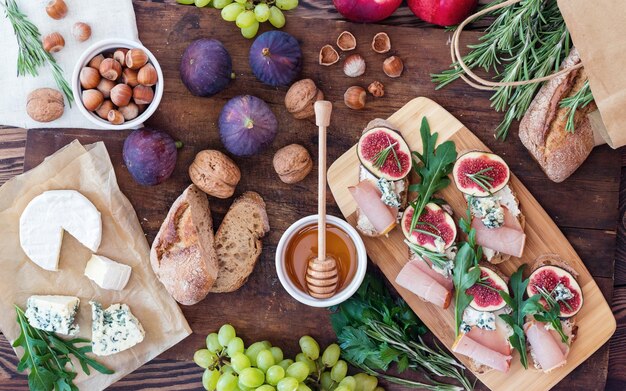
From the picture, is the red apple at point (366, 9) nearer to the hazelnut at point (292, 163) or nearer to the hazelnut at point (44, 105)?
the hazelnut at point (292, 163)

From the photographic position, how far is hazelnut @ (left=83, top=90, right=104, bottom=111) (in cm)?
216

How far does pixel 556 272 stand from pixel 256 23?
A: 1.45 m

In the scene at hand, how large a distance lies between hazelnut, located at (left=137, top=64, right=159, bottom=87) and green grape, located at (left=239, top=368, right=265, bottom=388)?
1.11 m

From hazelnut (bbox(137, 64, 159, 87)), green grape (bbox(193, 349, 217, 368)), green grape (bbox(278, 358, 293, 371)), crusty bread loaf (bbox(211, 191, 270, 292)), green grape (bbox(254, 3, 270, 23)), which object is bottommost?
green grape (bbox(193, 349, 217, 368))

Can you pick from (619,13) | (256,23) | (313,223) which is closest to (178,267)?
(313,223)

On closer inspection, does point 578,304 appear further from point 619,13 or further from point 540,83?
point 619,13

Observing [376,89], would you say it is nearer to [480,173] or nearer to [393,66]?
[393,66]

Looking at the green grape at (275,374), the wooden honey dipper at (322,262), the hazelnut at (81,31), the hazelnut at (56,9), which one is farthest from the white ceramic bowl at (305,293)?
the hazelnut at (56,9)

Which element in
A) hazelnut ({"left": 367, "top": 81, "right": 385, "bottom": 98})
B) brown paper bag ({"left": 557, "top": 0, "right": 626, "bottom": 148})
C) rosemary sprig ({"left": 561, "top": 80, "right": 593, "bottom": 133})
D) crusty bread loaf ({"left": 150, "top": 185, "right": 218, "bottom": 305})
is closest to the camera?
brown paper bag ({"left": 557, "top": 0, "right": 626, "bottom": 148})

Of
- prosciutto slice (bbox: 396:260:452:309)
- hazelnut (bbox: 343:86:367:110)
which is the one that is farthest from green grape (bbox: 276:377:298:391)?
hazelnut (bbox: 343:86:367:110)

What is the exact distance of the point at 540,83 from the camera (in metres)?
2.22

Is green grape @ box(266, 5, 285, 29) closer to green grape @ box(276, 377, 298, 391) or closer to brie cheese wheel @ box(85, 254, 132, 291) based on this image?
brie cheese wheel @ box(85, 254, 132, 291)

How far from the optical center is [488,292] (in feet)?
7.18

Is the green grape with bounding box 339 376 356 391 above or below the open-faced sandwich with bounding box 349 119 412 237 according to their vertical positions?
below
